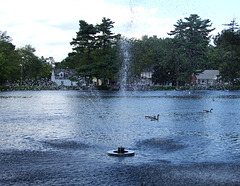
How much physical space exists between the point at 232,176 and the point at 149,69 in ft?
460

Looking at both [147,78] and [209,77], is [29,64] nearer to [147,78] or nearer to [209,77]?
[147,78]

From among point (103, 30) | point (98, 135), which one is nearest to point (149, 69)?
point (103, 30)

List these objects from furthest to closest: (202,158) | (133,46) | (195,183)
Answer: (133,46), (202,158), (195,183)

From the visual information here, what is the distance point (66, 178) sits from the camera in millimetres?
11922

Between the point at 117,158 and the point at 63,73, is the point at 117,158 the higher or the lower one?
the lower one

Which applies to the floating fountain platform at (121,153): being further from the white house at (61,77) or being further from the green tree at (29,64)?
the green tree at (29,64)

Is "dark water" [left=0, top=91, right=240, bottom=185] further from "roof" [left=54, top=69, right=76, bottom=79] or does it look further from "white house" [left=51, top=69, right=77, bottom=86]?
"white house" [left=51, top=69, right=77, bottom=86]

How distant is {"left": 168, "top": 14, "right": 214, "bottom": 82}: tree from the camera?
106375 millimetres

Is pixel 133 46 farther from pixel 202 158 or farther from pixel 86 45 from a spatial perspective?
pixel 202 158

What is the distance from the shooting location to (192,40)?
10750 cm

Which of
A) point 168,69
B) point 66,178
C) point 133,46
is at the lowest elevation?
point 66,178

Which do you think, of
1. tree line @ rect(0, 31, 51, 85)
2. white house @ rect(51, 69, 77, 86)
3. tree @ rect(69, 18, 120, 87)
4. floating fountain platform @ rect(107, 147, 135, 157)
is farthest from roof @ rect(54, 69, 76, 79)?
floating fountain platform @ rect(107, 147, 135, 157)

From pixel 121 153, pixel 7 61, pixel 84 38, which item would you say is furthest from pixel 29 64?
pixel 121 153

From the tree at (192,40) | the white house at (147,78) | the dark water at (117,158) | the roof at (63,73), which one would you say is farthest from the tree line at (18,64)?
the dark water at (117,158)
